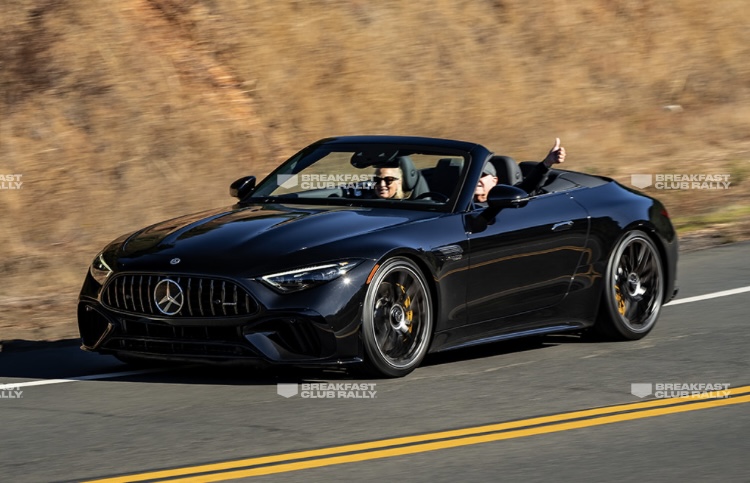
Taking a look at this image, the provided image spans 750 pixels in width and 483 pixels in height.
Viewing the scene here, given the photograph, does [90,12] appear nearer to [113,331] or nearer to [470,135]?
[470,135]

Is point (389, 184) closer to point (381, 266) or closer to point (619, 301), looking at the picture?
point (381, 266)

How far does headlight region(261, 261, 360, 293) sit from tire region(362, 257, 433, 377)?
0.27 meters

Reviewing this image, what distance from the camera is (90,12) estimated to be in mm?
17391

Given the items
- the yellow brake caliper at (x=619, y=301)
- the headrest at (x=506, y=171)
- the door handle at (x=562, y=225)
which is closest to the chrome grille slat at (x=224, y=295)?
the door handle at (x=562, y=225)

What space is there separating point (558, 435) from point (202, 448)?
170 centimetres

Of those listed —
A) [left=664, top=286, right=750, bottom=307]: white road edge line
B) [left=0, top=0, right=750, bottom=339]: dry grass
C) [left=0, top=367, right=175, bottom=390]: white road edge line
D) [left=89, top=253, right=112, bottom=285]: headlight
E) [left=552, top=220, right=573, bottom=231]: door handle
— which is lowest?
[left=0, top=0, right=750, bottom=339]: dry grass

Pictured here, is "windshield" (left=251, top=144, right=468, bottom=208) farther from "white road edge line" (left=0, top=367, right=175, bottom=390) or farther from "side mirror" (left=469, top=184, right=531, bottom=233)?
"white road edge line" (left=0, top=367, right=175, bottom=390)

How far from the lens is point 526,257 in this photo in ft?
29.7

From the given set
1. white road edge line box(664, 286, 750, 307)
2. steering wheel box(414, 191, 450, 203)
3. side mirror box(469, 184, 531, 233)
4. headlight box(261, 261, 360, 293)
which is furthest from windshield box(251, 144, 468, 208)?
white road edge line box(664, 286, 750, 307)

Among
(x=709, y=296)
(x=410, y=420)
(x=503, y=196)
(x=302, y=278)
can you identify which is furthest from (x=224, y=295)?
(x=709, y=296)

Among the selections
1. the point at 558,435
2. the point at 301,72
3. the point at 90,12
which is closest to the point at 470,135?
the point at 301,72

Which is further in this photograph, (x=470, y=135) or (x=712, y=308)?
(x=470, y=135)

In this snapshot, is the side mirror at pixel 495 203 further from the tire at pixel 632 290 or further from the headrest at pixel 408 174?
the tire at pixel 632 290

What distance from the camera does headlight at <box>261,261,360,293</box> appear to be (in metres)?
7.77
